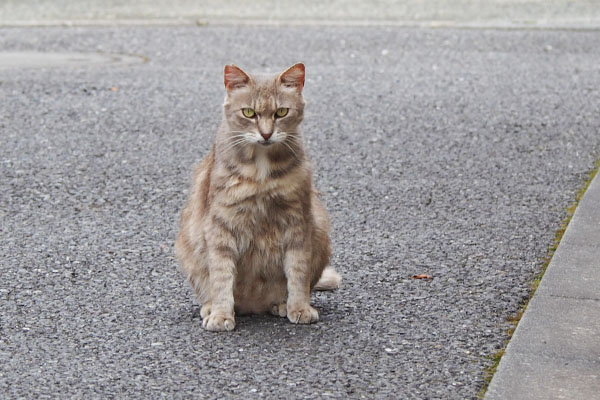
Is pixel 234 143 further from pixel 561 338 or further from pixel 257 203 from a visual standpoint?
pixel 561 338

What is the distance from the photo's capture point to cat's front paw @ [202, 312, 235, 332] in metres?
4.18

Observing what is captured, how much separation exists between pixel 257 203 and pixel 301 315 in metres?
0.53

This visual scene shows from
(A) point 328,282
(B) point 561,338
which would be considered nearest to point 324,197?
(A) point 328,282

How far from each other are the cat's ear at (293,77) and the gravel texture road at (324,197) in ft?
3.41

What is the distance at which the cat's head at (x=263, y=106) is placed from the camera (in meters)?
4.15

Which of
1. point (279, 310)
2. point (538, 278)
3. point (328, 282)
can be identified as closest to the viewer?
point (279, 310)

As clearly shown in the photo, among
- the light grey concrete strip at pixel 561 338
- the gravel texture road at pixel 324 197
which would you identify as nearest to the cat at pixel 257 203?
the gravel texture road at pixel 324 197

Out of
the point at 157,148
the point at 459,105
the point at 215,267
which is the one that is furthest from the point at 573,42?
→ the point at 215,267

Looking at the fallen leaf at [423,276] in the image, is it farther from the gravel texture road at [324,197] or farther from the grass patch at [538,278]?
the grass patch at [538,278]

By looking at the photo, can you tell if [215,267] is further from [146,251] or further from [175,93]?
[175,93]

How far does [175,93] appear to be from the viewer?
29.9ft

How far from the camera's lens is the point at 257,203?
4176 millimetres

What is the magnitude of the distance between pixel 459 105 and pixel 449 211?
2.89 m

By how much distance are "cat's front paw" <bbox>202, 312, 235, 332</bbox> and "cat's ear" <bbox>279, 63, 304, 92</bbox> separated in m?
1.02
